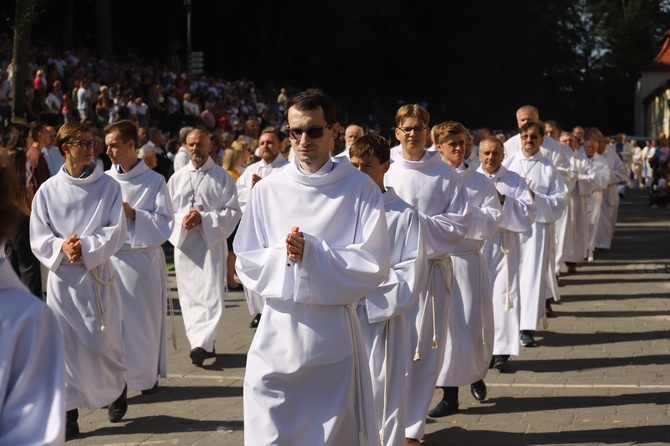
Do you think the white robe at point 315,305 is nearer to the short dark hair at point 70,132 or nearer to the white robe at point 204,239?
the short dark hair at point 70,132

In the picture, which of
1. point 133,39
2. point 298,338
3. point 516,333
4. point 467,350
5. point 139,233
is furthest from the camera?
point 133,39

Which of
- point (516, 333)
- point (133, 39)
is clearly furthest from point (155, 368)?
point (133, 39)

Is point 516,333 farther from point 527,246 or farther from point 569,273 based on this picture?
point 569,273

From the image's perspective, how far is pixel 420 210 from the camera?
26.8 ft

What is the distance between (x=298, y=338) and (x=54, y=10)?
42.2m

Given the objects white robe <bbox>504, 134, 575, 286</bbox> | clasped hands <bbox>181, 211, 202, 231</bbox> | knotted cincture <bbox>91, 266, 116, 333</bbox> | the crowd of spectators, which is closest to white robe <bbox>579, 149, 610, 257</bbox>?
white robe <bbox>504, 134, 575, 286</bbox>

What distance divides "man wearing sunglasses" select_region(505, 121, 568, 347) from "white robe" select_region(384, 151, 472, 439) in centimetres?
380

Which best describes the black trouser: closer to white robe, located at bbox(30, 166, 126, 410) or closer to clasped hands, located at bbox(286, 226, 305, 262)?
white robe, located at bbox(30, 166, 126, 410)

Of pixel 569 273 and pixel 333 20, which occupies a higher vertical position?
pixel 333 20

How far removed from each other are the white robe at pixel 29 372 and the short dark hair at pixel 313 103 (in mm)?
2558

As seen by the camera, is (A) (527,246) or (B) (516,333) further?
(A) (527,246)

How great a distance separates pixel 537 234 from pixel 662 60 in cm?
8061

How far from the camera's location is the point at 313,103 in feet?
18.4

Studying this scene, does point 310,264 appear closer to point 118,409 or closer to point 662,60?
point 118,409
